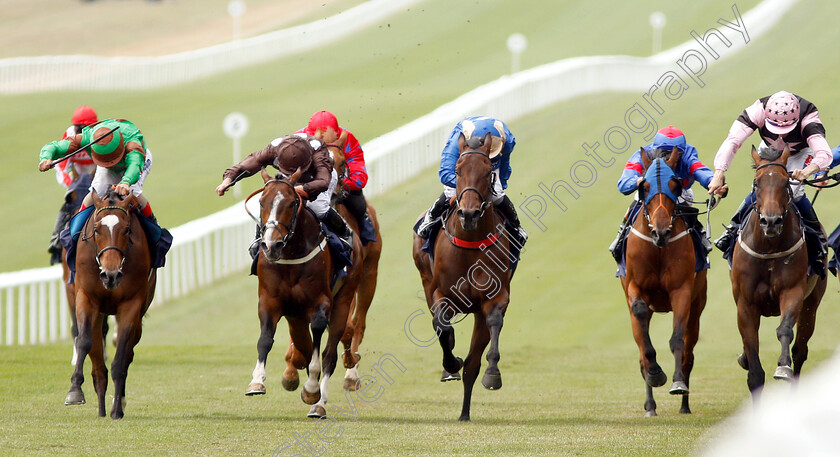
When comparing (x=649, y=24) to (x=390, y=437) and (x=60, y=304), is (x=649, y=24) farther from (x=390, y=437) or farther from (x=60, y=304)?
(x=390, y=437)

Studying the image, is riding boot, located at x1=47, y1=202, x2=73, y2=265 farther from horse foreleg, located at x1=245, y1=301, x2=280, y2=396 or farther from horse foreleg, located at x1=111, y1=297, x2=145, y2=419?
horse foreleg, located at x1=245, y1=301, x2=280, y2=396

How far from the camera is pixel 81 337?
9.83m

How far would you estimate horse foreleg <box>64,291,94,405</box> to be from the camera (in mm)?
9844

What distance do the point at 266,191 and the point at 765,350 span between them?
9509mm

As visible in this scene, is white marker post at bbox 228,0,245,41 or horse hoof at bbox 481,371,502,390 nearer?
horse hoof at bbox 481,371,502,390

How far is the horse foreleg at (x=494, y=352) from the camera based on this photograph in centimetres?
954

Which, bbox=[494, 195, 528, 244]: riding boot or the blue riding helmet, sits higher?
the blue riding helmet

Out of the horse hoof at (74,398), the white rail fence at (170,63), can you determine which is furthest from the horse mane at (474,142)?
the white rail fence at (170,63)

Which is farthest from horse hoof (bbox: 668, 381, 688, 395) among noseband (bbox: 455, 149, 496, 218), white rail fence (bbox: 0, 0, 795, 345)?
white rail fence (bbox: 0, 0, 795, 345)

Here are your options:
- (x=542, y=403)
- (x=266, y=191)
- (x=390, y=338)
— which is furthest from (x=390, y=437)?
(x=390, y=338)

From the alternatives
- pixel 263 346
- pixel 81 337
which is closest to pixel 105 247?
pixel 81 337

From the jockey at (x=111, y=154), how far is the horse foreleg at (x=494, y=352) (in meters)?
3.08

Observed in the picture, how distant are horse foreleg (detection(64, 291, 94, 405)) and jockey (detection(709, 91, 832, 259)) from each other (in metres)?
5.11

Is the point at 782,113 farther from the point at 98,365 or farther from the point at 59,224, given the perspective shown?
the point at 59,224
